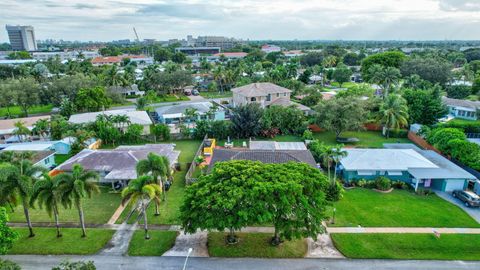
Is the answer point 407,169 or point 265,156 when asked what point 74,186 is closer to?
point 265,156

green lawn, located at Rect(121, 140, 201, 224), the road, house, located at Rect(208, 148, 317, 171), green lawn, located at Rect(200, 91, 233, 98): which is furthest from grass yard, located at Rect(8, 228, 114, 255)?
green lawn, located at Rect(200, 91, 233, 98)

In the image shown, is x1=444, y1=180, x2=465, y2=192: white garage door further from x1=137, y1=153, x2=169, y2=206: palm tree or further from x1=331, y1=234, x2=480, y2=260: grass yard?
x1=137, y1=153, x2=169, y2=206: palm tree

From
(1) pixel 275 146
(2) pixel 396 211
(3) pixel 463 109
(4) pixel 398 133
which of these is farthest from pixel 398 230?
(3) pixel 463 109

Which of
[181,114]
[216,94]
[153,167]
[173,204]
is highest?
[153,167]

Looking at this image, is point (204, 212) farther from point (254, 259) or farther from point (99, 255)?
point (99, 255)

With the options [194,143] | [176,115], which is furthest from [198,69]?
[194,143]

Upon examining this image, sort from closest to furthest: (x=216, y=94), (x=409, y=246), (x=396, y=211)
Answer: (x=409, y=246) < (x=396, y=211) < (x=216, y=94)

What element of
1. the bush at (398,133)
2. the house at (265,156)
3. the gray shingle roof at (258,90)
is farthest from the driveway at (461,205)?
the gray shingle roof at (258,90)
